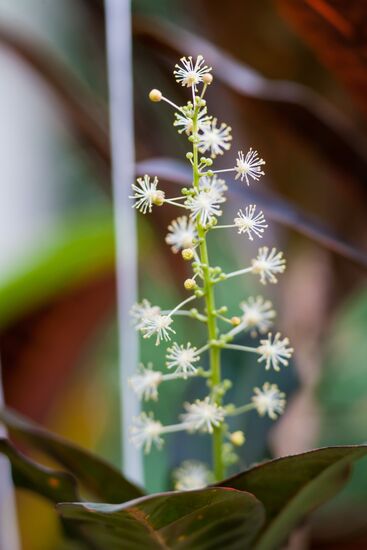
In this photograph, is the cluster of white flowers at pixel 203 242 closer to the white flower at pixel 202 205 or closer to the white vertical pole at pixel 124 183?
the white flower at pixel 202 205

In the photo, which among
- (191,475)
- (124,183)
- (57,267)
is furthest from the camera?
(57,267)

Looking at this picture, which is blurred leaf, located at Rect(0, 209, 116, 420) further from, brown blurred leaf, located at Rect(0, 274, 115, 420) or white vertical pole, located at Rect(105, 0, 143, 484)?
white vertical pole, located at Rect(105, 0, 143, 484)

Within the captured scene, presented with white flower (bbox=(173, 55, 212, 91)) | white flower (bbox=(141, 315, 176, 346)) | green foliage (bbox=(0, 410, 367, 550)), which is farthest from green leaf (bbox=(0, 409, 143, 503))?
white flower (bbox=(173, 55, 212, 91))

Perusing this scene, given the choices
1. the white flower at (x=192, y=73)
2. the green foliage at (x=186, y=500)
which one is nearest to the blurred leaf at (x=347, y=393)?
the green foliage at (x=186, y=500)

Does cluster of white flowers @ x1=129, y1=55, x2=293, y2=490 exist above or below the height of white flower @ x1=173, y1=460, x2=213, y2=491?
above

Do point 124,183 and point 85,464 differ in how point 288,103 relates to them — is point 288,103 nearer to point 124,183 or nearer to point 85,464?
point 124,183

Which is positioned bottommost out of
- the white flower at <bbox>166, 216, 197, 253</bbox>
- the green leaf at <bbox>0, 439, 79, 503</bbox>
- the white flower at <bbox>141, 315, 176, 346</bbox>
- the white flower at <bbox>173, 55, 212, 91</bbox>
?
the green leaf at <bbox>0, 439, 79, 503</bbox>

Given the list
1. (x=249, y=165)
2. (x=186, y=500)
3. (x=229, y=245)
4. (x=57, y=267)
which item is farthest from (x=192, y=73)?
(x=57, y=267)
